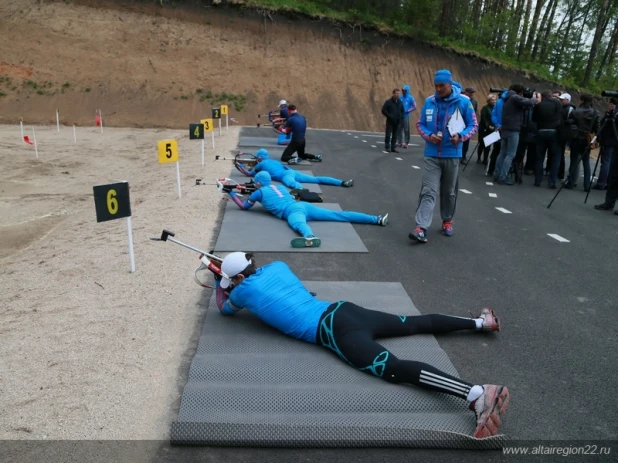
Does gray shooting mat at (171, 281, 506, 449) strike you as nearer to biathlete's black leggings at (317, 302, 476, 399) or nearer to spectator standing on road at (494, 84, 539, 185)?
biathlete's black leggings at (317, 302, 476, 399)

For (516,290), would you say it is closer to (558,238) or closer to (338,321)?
(558,238)

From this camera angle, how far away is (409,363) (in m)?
3.47

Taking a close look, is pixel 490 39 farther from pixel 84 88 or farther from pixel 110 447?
pixel 110 447

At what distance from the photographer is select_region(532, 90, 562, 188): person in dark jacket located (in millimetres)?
11078

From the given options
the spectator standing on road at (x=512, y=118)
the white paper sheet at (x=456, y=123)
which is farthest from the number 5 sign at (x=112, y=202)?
the spectator standing on road at (x=512, y=118)

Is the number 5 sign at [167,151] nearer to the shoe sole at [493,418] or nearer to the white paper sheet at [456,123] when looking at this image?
the white paper sheet at [456,123]

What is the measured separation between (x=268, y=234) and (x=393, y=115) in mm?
9773

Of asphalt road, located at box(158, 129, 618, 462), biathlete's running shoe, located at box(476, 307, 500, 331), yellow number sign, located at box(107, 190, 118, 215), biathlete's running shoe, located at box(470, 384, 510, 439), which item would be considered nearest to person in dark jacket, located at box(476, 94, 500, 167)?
asphalt road, located at box(158, 129, 618, 462)

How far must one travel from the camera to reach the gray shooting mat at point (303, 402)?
119 inches

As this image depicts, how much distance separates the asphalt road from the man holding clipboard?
0.61 metres

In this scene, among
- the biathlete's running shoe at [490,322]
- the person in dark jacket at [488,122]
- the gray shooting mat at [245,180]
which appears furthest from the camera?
the person in dark jacket at [488,122]

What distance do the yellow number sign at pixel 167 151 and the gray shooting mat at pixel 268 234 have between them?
1.40 m

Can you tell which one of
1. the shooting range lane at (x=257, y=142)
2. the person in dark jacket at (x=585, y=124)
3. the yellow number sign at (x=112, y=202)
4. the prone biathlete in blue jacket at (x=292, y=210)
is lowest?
the shooting range lane at (x=257, y=142)

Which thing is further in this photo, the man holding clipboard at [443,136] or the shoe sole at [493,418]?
the man holding clipboard at [443,136]
